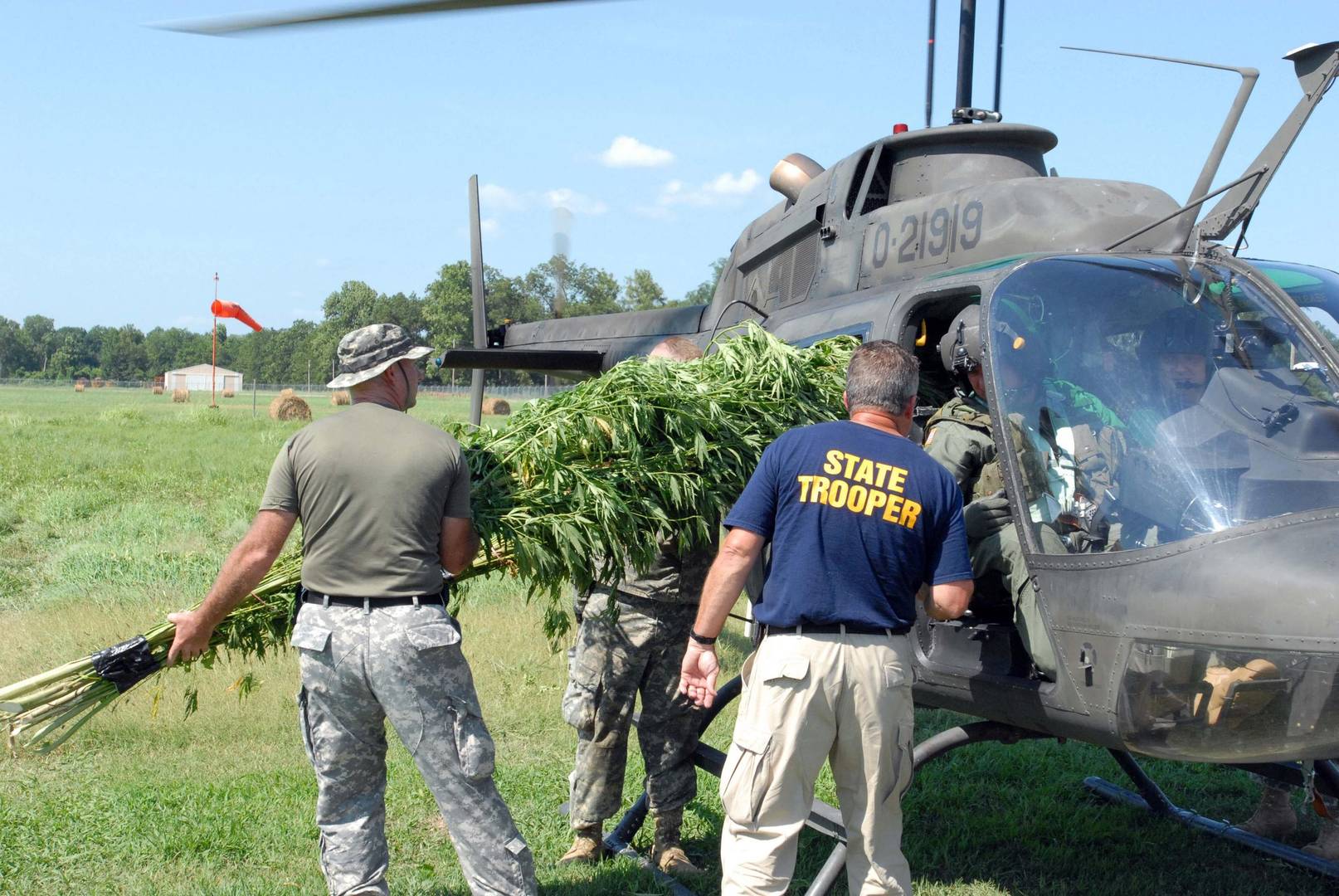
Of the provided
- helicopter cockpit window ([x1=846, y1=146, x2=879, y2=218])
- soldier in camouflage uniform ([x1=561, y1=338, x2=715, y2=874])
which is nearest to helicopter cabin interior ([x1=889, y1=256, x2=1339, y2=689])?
soldier in camouflage uniform ([x1=561, y1=338, x2=715, y2=874])

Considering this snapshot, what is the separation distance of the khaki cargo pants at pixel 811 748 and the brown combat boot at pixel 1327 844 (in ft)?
8.22

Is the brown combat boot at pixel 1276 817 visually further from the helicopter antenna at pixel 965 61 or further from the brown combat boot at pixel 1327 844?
the helicopter antenna at pixel 965 61

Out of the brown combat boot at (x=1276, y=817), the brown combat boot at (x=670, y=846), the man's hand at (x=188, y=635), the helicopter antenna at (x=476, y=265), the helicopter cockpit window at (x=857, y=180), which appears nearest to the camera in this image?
the man's hand at (x=188, y=635)

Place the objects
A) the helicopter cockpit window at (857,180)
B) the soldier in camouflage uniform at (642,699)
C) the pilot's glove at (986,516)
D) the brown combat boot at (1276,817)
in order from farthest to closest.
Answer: the helicopter cockpit window at (857,180), the brown combat boot at (1276,817), the soldier in camouflage uniform at (642,699), the pilot's glove at (986,516)

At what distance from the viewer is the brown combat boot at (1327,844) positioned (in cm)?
493

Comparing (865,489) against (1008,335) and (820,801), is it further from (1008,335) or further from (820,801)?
(820,801)

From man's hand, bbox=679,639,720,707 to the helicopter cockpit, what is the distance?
1.03 meters

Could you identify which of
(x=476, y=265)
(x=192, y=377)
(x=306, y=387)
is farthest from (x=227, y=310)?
(x=192, y=377)

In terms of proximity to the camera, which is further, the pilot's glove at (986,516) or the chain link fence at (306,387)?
the chain link fence at (306,387)

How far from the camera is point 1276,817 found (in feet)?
17.2

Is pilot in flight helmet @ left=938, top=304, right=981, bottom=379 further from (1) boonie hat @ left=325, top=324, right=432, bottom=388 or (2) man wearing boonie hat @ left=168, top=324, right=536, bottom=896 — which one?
(1) boonie hat @ left=325, top=324, right=432, bottom=388

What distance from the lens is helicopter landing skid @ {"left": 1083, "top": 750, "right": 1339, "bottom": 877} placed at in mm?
4793

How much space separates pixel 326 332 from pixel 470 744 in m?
76.0

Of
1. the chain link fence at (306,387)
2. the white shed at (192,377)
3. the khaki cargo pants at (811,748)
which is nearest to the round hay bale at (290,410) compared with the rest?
the chain link fence at (306,387)
